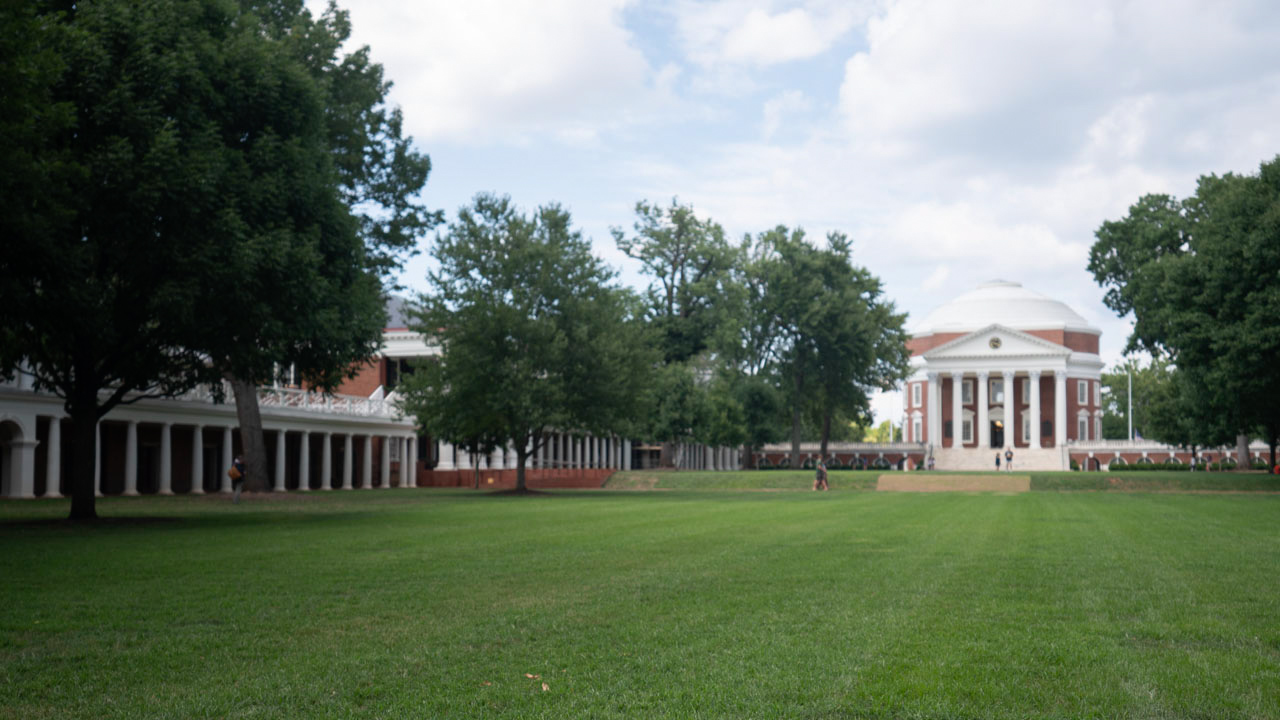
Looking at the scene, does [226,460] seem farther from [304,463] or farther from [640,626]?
[640,626]

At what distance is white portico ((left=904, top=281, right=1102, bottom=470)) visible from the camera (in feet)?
354

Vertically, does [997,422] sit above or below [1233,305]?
below

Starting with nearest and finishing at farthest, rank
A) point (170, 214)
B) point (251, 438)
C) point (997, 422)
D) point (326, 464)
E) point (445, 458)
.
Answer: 1. point (170, 214)
2. point (251, 438)
3. point (326, 464)
4. point (445, 458)
5. point (997, 422)

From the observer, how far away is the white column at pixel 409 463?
2505 inches

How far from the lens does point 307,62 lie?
38031 millimetres

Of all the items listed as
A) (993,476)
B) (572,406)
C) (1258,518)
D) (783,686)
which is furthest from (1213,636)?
(993,476)

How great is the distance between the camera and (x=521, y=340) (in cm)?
4269

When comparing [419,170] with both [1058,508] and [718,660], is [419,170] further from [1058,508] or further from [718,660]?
[718,660]

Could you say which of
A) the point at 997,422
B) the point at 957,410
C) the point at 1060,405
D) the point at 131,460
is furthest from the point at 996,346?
the point at 131,460

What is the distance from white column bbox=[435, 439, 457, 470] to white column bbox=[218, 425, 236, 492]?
18833 millimetres

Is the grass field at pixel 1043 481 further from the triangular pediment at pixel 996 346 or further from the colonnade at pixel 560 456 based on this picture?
the triangular pediment at pixel 996 346

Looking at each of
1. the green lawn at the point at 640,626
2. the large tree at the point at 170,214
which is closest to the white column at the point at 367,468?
the large tree at the point at 170,214

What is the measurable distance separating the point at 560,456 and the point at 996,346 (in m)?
53.4

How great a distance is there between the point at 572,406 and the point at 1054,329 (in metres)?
85.5
